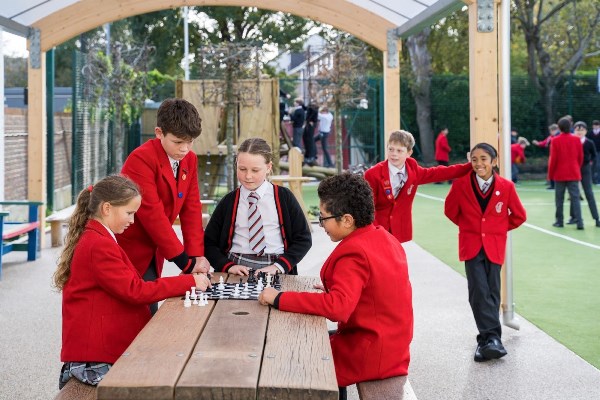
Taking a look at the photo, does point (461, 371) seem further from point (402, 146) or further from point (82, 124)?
point (82, 124)

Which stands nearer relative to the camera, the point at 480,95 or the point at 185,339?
the point at 185,339

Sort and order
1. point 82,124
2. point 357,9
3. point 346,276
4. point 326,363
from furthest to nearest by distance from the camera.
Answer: point 82,124 → point 357,9 → point 346,276 → point 326,363

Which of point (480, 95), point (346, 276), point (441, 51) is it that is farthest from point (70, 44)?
point (346, 276)

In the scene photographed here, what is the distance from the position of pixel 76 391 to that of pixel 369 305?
→ 138 cm

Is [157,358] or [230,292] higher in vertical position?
[230,292]

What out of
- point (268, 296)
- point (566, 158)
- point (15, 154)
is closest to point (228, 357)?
point (268, 296)

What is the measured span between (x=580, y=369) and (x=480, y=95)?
8.47 ft

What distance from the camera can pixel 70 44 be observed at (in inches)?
2034

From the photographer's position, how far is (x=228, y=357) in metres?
3.34

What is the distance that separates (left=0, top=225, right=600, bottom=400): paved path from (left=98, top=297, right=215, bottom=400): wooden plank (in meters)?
2.33

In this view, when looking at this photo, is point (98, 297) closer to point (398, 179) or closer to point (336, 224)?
point (336, 224)

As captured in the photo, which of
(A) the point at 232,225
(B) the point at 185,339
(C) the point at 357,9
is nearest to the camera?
(B) the point at 185,339

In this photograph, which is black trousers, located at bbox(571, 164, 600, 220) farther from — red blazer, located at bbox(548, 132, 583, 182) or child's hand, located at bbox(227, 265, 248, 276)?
child's hand, located at bbox(227, 265, 248, 276)

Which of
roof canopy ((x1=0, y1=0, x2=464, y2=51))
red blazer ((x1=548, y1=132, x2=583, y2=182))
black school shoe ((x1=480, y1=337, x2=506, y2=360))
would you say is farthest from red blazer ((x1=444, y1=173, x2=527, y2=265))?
red blazer ((x1=548, y1=132, x2=583, y2=182))
